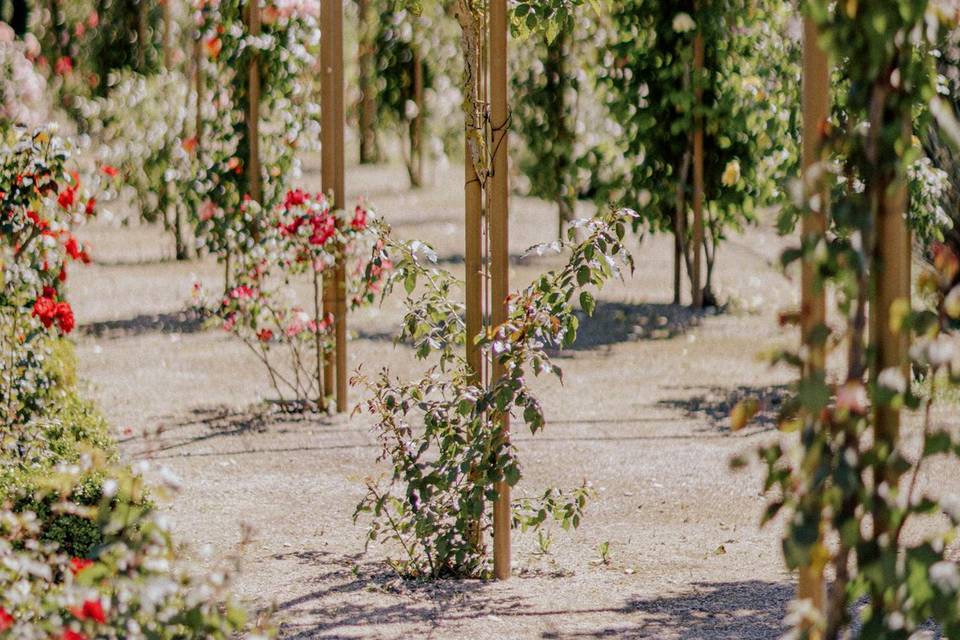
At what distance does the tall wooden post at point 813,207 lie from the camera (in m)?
2.68

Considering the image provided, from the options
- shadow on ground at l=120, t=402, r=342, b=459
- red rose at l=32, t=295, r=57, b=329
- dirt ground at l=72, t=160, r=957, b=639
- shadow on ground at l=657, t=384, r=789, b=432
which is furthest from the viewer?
shadow on ground at l=657, t=384, r=789, b=432

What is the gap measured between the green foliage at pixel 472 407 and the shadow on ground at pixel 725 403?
8.46 ft

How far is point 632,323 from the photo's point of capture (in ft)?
33.6

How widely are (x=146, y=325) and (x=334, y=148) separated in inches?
131

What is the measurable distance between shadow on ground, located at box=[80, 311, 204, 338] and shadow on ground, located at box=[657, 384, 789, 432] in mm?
3485

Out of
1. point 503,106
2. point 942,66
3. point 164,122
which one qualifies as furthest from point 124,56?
point 503,106

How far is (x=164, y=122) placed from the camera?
1251 cm

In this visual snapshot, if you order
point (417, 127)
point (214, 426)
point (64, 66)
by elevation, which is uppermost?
point (64, 66)

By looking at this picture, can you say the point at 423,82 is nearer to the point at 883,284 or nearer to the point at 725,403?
the point at 725,403

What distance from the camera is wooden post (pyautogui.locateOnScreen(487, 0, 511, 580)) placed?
15.6 ft

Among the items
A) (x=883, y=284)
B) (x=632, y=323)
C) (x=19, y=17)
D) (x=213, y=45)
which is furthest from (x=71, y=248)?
(x=19, y=17)

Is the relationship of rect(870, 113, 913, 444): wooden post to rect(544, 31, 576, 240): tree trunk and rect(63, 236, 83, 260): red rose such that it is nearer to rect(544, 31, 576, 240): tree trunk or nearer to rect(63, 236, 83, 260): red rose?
rect(63, 236, 83, 260): red rose

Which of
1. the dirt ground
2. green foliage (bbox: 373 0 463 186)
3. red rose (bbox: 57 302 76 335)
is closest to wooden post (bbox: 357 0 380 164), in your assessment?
green foliage (bbox: 373 0 463 186)

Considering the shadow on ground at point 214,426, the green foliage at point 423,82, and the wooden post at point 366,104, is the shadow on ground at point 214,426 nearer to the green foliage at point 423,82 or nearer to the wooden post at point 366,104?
the green foliage at point 423,82
